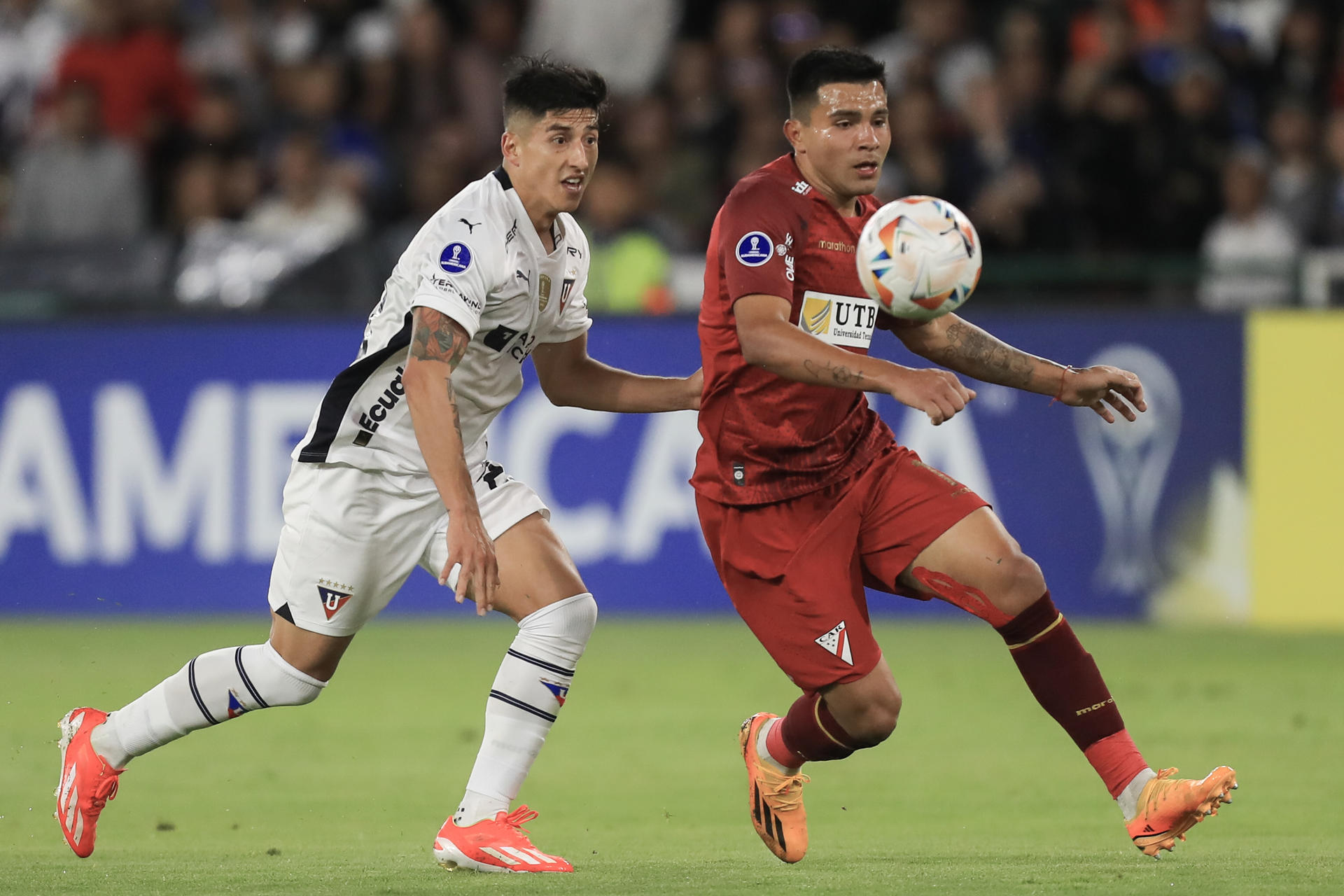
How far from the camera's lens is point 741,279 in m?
5.46

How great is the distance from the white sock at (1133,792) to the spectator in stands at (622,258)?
678cm

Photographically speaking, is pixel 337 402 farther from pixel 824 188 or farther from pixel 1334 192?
pixel 1334 192

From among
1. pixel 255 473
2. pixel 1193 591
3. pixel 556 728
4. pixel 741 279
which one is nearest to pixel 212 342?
pixel 255 473

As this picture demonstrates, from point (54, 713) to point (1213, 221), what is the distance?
7898 mm

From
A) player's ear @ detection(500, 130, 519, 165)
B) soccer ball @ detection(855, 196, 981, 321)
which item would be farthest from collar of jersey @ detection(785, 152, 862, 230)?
player's ear @ detection(500, 130, 519, 165)

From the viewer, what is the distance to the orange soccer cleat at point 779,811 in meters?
5.78

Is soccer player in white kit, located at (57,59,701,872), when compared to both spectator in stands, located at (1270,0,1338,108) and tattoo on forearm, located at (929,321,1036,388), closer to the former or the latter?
tattoo on forearm, located at (929,321,1036,388)

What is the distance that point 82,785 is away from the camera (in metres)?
5.83

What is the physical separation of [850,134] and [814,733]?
5.99ft

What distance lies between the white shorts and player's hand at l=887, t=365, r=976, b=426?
137 cm

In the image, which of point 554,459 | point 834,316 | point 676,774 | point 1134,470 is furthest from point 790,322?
point 1134,470

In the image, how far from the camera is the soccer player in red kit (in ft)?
18.3

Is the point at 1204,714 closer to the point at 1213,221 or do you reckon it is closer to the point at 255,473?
the point at 1213,221

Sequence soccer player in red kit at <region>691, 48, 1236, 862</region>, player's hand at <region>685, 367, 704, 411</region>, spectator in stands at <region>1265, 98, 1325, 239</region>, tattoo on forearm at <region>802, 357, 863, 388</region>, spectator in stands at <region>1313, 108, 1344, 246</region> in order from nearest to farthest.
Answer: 1. tattoo on forearm at <region>802, 357, 863, 388</region>
2. soccer player in red kit at <region>691, 48, 1236, 862</region>
3. player's hand at <region>685, 367, 704, 411</region>
4. spectator in stands at <region>1313, 108, 1344, 246</region>
5. spectator in stands at <region>1265, 98, 1325, 239</region>
